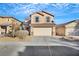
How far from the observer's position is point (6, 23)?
301 centimetres

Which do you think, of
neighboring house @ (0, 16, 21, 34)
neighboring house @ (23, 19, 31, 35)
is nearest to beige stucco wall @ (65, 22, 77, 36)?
neighboring house @ (23, 19, 31, 35)

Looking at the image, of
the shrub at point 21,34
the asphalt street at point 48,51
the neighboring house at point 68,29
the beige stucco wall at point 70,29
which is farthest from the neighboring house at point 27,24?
the beige stucco wall at point 70,29

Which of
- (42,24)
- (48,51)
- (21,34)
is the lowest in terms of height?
(48,51)

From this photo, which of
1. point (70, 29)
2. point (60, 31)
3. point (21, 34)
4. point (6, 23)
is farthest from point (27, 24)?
point (70, 29)

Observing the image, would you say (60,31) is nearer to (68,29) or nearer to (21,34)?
(68,29)

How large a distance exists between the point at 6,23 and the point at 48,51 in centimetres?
60

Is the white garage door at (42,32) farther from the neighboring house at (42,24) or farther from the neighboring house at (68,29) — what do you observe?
the neighboring house at (68,29)

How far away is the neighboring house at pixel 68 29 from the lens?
300cm

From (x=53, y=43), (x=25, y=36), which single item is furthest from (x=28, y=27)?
(x=53, y=43)

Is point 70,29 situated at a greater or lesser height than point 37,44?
greater

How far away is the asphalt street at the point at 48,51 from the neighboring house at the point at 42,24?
18 centimetres

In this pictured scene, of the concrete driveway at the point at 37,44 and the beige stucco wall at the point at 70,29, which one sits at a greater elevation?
the beige stucco wall at the point at 70,29

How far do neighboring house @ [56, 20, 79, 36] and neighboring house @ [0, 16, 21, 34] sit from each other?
494 mm

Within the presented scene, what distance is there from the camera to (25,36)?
3033 mm
